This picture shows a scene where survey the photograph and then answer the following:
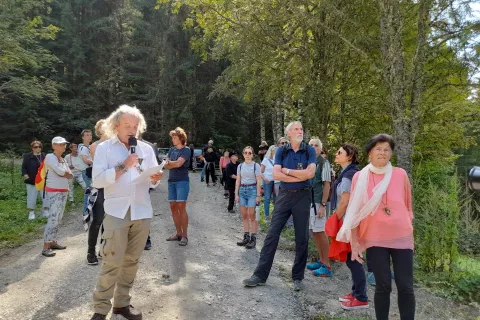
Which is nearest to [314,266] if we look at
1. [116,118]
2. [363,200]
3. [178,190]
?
[178,190]

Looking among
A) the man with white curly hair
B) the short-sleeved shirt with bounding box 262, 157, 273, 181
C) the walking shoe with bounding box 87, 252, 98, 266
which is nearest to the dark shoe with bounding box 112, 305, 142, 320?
the man with white curly hair

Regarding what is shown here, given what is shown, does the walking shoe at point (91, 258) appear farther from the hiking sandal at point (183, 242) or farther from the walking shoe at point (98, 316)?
the walking shoe at point (98, 316)

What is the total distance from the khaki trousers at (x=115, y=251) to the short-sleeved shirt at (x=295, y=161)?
2034mm

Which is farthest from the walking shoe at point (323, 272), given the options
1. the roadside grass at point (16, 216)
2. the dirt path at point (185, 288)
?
the roadside grass at point (16, 216)

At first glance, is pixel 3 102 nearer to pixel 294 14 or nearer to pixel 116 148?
pixel 294 14

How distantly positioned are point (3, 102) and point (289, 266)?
3085 cm

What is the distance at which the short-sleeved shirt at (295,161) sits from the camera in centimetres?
479

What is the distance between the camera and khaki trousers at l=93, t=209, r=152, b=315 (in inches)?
134

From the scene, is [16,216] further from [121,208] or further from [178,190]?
[121,208]

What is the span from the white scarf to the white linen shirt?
6.38 feet

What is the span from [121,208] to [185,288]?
174cm

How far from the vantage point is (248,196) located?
7.00m

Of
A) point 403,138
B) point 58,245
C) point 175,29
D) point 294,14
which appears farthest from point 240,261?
point 175,29

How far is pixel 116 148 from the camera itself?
3562mm
